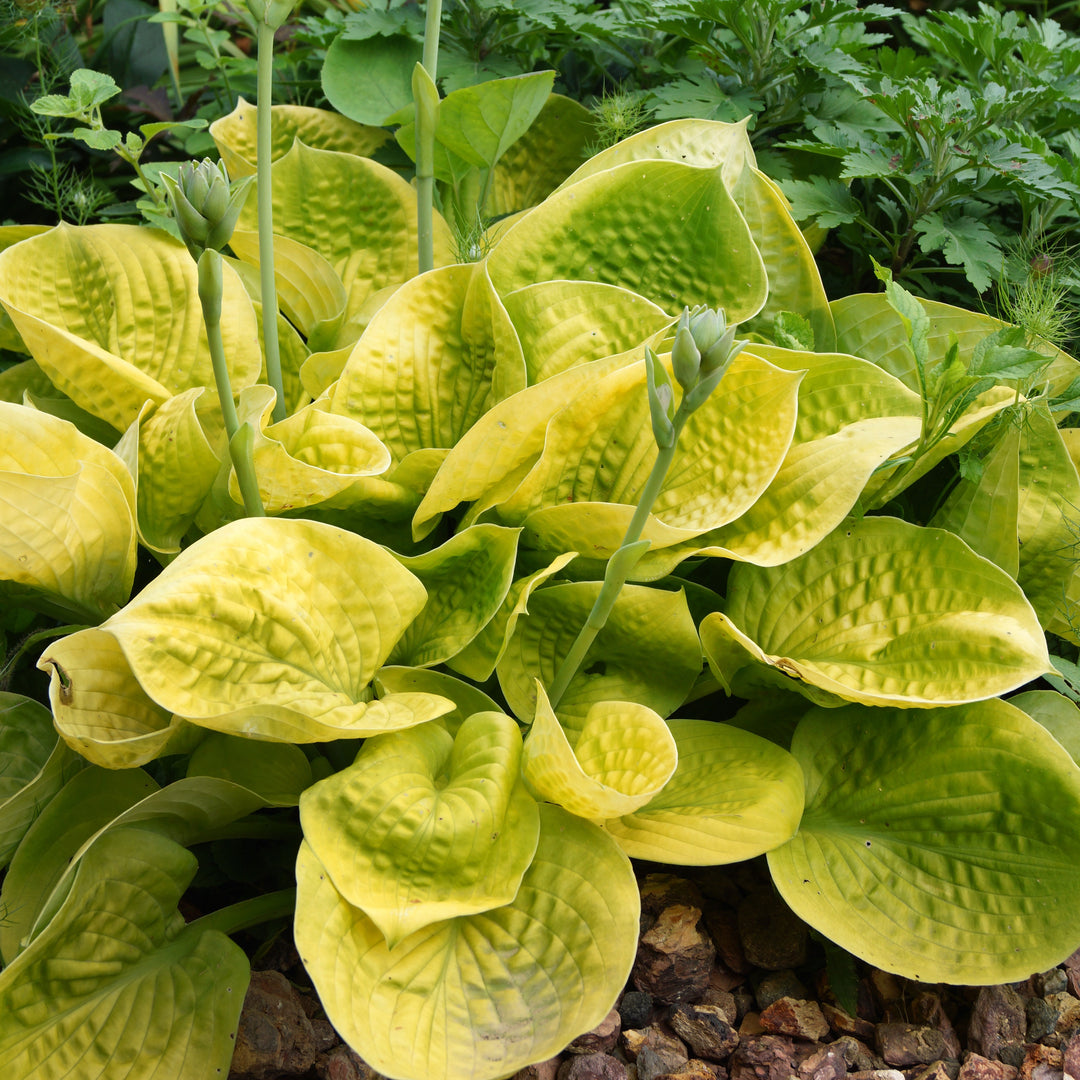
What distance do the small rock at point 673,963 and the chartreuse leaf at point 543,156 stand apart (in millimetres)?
952

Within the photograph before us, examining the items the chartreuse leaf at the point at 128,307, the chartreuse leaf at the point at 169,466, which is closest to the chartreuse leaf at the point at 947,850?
the chartreuse leaf at the point at 169,466

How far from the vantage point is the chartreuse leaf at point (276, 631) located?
68 centimetres

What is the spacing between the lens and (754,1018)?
0.88 m

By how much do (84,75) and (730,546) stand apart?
0.90m

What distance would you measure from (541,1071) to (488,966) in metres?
0.13

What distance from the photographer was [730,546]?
0.92 m

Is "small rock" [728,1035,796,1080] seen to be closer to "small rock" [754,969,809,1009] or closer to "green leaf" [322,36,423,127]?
"small rock" [754,969,809,1009]

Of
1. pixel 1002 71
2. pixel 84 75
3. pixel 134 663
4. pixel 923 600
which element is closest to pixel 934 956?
pixel 923 600

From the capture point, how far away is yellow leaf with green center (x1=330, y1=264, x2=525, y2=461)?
0.93 meters

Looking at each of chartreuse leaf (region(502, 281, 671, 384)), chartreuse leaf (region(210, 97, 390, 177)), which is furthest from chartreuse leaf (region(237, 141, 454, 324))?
chartreuse leaf (region(502, 281, 671, 384))

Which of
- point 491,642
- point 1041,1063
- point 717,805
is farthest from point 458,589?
point 1041,1063

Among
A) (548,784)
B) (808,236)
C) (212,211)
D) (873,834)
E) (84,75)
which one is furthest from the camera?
(808,236)

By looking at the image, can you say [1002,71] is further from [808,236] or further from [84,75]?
[84,75]

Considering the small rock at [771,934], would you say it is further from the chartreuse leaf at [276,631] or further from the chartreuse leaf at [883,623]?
the chartreuse leaf at [276,631]
